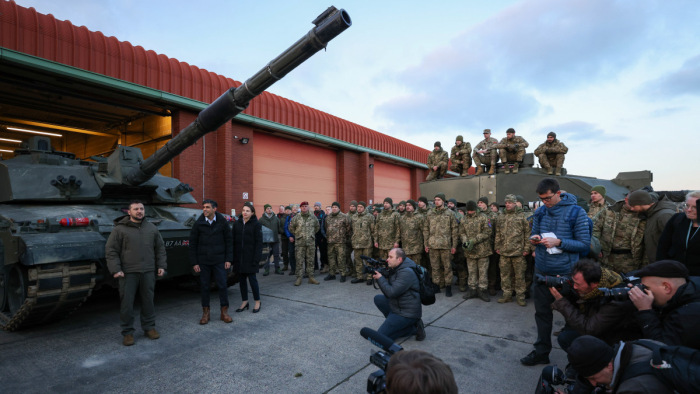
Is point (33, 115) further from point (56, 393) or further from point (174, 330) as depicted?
point (56, 393)

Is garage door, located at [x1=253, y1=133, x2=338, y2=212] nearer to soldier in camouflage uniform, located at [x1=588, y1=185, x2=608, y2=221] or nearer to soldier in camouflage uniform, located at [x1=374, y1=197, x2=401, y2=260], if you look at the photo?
soldier in camouflage uniform, located at [x1=374, y1=197, x2=401, y2=260]

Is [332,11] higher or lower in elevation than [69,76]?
lower

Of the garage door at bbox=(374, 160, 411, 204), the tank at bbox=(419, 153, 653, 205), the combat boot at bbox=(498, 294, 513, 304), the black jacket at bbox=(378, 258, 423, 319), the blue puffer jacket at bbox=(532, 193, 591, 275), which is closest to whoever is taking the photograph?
the blue puffer jacket at bbox=(532, 193, 591, 275)

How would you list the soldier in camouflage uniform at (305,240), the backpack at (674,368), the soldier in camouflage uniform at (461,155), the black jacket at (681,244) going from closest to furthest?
the backpack at (674,368), the black jacket at (681,244), the soldier in camouflage uniform at (305,240), the soldier in camouflage uniform at (461,155)

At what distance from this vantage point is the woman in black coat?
217 inches

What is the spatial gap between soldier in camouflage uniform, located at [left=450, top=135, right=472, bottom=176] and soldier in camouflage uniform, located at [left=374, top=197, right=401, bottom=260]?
145 inches

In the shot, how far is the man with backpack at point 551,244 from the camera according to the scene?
359cm

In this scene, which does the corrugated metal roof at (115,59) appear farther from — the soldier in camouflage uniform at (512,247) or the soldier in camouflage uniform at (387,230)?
the soldier in camouflage uniform at (512,247)

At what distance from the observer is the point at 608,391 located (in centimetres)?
188

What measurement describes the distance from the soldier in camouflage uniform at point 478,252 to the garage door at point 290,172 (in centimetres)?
925

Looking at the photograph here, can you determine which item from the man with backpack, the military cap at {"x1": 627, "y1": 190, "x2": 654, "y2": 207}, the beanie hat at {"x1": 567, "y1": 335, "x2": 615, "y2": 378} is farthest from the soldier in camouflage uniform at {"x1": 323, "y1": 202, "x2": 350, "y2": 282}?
the beanie hat at {"x1": 567, "y1": 335, "x2": 615, "y2": 378}

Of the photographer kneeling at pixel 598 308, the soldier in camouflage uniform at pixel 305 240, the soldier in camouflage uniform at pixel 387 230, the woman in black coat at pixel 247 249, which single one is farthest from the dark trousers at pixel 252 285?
the photographer kneeling at pixel 598 308

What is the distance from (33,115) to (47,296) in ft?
38.4

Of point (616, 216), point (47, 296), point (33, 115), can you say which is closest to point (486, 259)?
point (616, 216)
